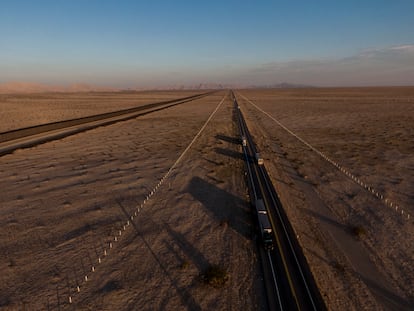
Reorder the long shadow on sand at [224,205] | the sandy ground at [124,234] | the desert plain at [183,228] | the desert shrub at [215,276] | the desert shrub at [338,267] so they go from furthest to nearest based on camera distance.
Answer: the long shadow on sand at [224,205]
the desert shrub at [338,267]
the desert shrub at [215,276]
the desert plain at [183,228]
the sandy ground at [124,234]

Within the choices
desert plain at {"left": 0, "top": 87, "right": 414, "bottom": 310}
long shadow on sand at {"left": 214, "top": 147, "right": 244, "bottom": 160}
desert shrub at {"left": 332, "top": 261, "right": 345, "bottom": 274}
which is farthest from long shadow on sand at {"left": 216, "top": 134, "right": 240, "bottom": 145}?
desert shrub at {"left": 332, "top": 261, "right": 345, "bottom": 274}

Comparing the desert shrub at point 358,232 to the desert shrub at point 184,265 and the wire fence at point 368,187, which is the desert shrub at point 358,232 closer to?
the wire fence at point 368,187

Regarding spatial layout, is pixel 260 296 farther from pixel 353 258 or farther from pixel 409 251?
pixel 409 251

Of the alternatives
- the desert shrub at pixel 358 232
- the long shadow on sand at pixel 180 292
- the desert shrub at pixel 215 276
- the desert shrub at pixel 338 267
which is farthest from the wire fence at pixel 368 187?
the long shadow on sand at pixel 180 292

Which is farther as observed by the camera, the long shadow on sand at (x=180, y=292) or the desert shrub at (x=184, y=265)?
the desert shrub at (x=184, y=265)

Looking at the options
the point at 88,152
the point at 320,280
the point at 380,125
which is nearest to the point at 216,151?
the point at 88,152
